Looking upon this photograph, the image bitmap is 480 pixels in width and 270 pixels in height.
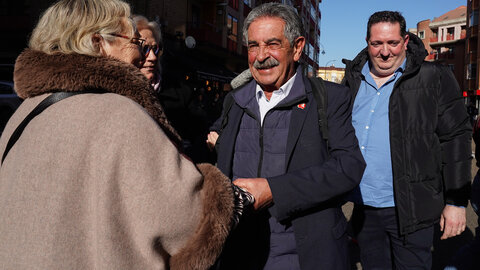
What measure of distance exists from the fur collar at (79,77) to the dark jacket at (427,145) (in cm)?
204

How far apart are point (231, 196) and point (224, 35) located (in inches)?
1004

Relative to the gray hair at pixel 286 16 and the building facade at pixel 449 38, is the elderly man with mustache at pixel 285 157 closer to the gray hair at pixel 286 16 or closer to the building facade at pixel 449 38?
the gray hair at pixel 286 16

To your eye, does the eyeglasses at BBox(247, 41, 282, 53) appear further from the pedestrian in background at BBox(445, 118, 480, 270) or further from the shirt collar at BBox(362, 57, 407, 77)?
the pedestrian in background at BBox(445, 118, 480, 270)

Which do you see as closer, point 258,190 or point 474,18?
point 258,190

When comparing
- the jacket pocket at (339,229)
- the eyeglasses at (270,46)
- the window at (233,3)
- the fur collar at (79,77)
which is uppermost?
the window at (233,3)

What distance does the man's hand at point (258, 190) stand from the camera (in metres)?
1.74

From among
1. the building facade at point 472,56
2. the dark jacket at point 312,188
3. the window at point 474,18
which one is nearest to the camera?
the dark jacket at point 312,188

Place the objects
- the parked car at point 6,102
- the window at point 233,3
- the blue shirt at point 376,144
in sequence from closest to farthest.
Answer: the blue shirt at point 376,144
the parked car at point 6,102
the window at point 233,3

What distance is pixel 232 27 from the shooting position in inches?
1099

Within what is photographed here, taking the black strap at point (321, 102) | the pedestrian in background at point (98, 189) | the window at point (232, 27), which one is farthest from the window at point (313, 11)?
the pedestrian in background at point (98, 189)

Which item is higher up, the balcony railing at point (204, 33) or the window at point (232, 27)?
the window at point (232, 27)

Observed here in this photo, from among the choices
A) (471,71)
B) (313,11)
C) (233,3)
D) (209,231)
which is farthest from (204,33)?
(313,11)

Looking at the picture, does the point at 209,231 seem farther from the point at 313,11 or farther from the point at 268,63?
the point at 313,11

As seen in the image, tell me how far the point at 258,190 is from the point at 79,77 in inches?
34.8
